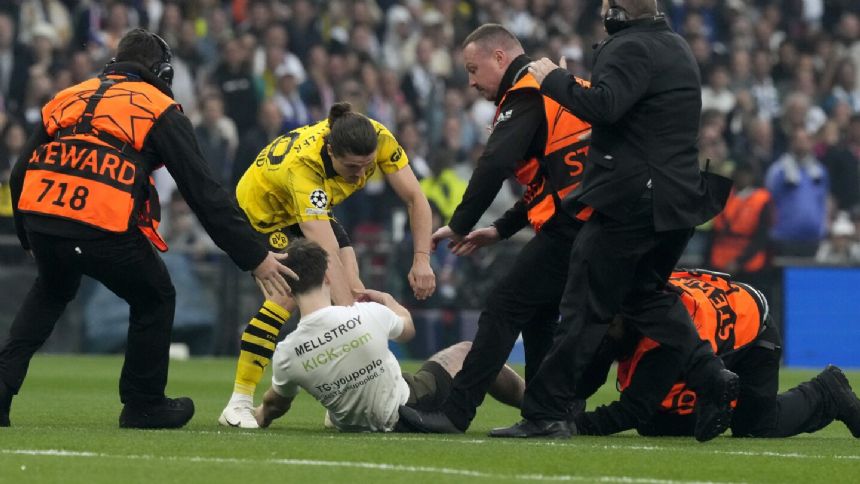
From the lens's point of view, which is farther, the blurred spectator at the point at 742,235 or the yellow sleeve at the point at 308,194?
the blurred spectator at the point at 742,235

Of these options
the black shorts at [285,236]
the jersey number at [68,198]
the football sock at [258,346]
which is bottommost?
the football sock at [258,346]

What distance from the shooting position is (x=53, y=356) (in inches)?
701

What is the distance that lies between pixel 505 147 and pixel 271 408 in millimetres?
1904

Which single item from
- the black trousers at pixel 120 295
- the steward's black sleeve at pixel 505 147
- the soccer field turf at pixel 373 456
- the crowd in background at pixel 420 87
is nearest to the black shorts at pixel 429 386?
the soccer field turf at pixel 373 456

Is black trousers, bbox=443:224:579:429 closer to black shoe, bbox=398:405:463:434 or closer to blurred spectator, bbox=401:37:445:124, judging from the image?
black shoe, bbox=398:405:463:434

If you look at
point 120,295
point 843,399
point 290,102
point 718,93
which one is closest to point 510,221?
point 843,399

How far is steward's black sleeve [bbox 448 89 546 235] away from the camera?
8953 mm

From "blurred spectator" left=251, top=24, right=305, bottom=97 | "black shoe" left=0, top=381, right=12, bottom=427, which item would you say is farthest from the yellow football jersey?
"blurred spectator" left=251, top=24, right=305, bottom=97

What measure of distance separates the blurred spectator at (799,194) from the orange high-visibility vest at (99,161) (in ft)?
40.3

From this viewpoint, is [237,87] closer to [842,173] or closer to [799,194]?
[799,194]

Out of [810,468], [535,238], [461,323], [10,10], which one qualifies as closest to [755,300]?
Result: [535,238]

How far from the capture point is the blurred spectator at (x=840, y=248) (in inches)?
730

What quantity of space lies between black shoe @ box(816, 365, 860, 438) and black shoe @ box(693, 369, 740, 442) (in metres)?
1.23

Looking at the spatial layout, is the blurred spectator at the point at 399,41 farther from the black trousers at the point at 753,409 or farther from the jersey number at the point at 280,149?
the black trousers at the point at 753,409
